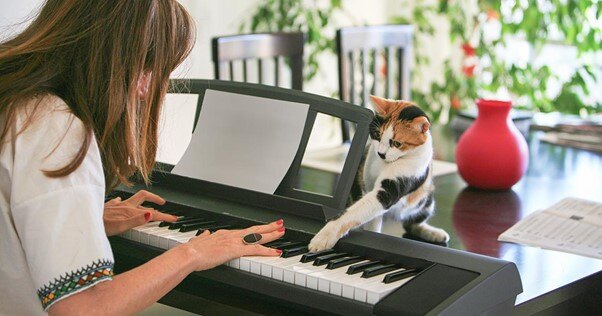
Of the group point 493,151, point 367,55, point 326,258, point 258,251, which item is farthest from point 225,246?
point 367,55

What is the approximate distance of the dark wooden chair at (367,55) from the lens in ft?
9.55

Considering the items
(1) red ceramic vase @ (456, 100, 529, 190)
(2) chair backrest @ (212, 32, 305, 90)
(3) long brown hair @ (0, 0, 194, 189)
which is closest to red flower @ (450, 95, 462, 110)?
(2) chair backrest @ (212, 32, 305, 90)

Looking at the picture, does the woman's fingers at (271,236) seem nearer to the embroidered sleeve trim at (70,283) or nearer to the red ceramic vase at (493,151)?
the embroidered sleeve trim at (70,283)

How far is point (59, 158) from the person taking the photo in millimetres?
1279

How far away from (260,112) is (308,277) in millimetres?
408

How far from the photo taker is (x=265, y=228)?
5.07 ft

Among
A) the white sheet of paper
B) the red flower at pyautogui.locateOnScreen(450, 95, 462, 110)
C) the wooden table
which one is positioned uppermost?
the white sheet of paper

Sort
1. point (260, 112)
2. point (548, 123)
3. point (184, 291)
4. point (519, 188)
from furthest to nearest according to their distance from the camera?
point (548, 123) → point (519, 188) → point (260, 112) → point (184, 291)

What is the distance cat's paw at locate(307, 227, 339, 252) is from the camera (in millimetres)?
1502

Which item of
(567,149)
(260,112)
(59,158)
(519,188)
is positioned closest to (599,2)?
(567,149)

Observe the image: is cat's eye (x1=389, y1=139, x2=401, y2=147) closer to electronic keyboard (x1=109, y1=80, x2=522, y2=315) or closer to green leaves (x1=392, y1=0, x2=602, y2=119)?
electronic keyboard (x1=109, y1=80, x2=522, y2=315)

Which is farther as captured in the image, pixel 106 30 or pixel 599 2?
pixel 599 2

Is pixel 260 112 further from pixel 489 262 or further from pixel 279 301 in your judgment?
pixel 489 262

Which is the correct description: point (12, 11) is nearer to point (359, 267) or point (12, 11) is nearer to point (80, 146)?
point (80, 146)
